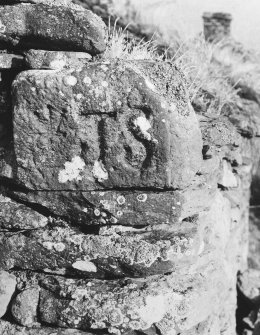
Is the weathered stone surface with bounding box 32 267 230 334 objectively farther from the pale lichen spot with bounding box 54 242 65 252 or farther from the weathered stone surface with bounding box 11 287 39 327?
the pale lichen spot with bounding box 54 242 65 252

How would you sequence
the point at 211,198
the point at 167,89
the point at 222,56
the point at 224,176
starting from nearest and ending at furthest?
the point at 167,89, the point at 211,198, the point at 224,176, the point at 222,56

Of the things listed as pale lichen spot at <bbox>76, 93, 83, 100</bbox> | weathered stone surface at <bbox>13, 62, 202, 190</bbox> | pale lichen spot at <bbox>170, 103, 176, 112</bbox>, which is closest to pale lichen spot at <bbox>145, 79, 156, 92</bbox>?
weathered stone surface at <bbox>13, 62, 202, 190</bbox>

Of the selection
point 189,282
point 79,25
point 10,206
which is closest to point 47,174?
point 10,206

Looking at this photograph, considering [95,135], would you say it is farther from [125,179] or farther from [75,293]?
[75,293]

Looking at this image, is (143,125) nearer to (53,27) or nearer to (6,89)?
(53,27)

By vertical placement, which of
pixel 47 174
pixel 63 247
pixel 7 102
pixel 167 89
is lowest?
pixel 63 247

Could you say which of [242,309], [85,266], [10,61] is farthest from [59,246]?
[242,309]
